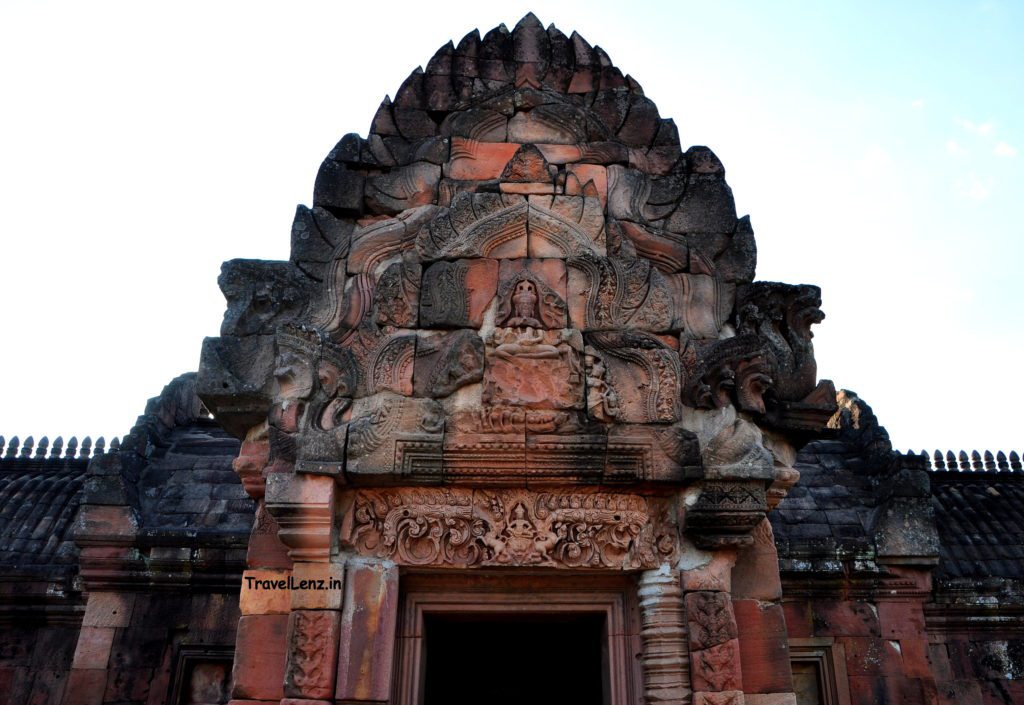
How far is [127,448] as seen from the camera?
10.4m

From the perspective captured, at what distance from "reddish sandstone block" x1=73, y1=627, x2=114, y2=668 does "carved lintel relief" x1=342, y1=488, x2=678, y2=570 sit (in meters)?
6.04

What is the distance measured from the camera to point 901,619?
9.80 meters

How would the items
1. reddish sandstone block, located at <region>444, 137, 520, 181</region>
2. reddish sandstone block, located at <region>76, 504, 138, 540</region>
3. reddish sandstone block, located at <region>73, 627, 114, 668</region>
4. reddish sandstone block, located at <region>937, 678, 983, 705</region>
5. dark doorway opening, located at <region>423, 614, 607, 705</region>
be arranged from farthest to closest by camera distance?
reddish sandstone block, located at <region>937, 678, 983, 705</region>
reddish sandstone block, located at <region>76, 504, 138, 540</region>
reddish sandstone block, located at <region>73, 627, 114, 668</region>
dark doorway opening, located at <region>423, 614, 607, 705</region>
reddish sandstone block, located at <region>444, 137, 520, 181</region>

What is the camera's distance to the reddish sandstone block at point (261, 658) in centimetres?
467

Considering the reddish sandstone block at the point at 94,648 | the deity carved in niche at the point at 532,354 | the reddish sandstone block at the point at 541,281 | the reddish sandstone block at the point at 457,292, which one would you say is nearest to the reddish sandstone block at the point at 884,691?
the deity carved in niche at the point at 532,354

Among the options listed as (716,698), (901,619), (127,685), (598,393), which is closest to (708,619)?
(716,698)

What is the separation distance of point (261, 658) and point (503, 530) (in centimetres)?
161

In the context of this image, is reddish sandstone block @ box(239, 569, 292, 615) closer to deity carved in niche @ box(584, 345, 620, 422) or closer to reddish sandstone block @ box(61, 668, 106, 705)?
deity carved in niche @ box(584, 345, 620, 422)

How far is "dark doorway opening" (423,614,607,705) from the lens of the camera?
6.14m

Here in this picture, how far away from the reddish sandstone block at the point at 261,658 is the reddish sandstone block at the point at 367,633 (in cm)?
42

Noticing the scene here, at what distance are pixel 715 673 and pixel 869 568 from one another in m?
6.10

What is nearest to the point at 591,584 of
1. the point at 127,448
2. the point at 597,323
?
the point at 597,323

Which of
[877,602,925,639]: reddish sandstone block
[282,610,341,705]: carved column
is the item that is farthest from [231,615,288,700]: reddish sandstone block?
[877,602,925,639]: reddish sandstone block

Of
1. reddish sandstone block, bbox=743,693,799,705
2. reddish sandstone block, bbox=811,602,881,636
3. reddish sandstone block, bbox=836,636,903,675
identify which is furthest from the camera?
reddish sandstone block, bbox=811,602,881,636
